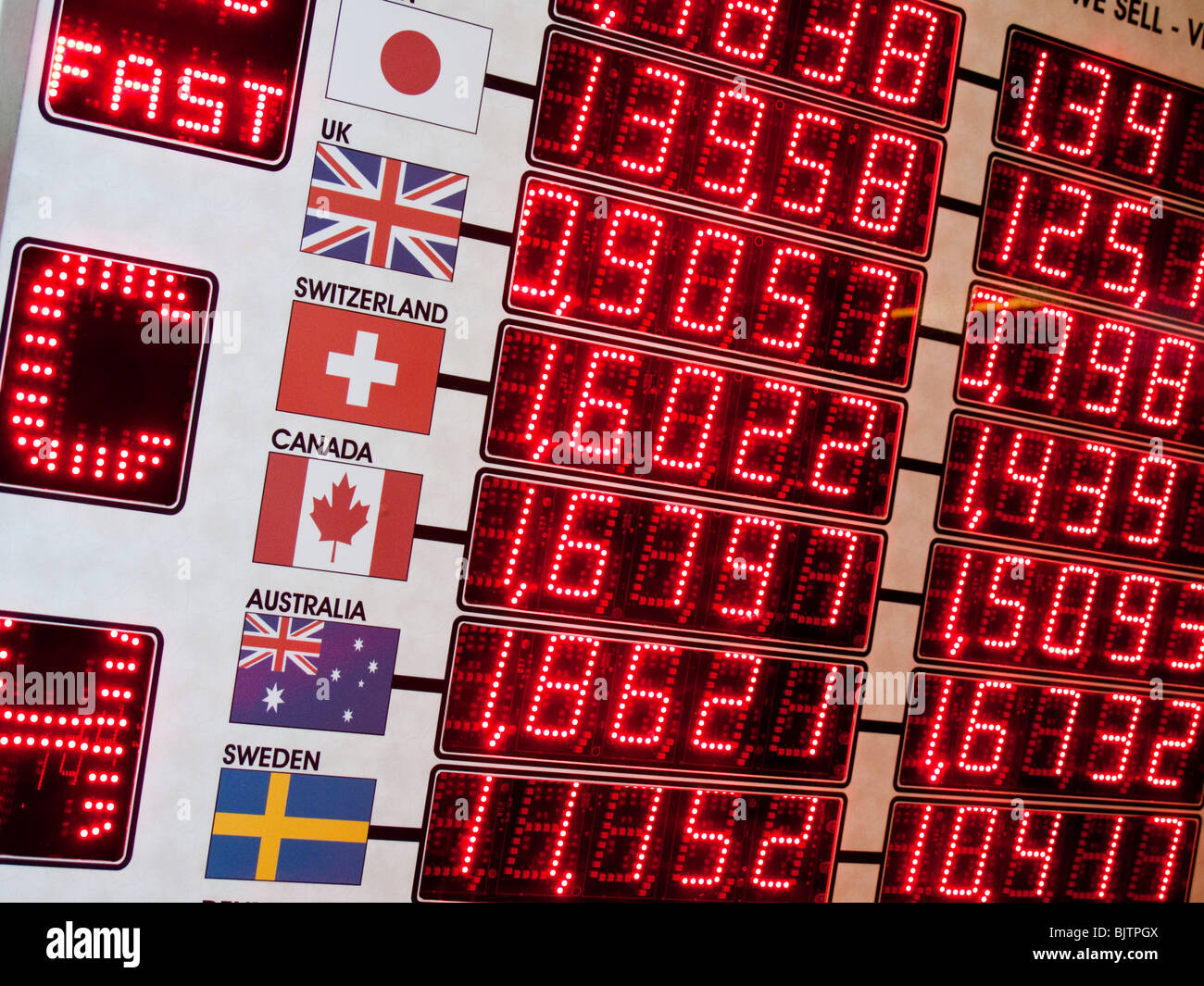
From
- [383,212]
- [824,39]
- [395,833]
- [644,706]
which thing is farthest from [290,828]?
[824,39]

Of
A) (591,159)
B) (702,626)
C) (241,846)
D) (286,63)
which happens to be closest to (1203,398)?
(702,626)

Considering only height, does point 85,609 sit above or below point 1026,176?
below

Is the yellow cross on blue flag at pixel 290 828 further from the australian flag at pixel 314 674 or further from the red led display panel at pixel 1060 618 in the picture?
the red led display panel at pixel 1060 618

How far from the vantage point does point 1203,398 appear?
3.63m

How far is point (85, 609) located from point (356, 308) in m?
1.03

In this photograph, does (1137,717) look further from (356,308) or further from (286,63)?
(286,63)

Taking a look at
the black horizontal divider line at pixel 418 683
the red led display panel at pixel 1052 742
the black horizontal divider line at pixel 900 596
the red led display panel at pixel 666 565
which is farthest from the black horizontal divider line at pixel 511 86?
the red led display panel at pixel 1052 742

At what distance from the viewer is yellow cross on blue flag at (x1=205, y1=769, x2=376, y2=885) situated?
8.89 ft

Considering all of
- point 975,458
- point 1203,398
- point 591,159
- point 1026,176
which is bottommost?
point 975,458

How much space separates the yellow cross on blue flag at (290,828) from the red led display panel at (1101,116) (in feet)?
9.52

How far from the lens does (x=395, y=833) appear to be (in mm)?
2844

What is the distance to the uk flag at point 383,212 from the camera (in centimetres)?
272

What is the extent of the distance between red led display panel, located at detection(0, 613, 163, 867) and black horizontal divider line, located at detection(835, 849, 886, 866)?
2108 millimetres

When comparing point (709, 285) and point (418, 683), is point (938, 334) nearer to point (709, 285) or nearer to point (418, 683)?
point (709, 285)
